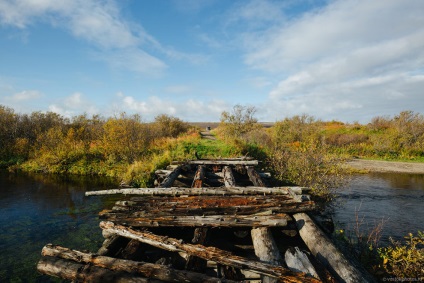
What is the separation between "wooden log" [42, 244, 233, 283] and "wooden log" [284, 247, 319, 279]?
120 cm

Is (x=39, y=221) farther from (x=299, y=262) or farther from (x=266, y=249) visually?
(x=299, y=262)

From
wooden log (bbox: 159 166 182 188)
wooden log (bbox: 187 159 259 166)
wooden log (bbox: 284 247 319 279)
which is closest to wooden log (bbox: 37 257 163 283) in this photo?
wooden log (bbox: 284 247 319 279)

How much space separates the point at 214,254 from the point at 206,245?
0.95 m

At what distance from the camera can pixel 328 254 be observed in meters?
4.00

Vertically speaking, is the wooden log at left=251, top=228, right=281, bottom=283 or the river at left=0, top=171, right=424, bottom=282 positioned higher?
the wooden log at left=251, top=228, right=281, bottom=283

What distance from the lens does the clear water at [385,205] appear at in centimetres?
970

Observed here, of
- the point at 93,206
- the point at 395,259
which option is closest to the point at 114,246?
the point at 395,259

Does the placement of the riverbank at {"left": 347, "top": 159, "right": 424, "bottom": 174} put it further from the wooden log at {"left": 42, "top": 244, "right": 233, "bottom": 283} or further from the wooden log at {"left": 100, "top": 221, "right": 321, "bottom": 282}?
the wooden log at {"left": 42, "top": 244, "right": 233, "bottom": 283}

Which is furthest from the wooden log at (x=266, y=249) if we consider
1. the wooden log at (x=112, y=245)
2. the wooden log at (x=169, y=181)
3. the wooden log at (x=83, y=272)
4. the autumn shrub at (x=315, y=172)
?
the autumn shrub at (x=315, y=172)

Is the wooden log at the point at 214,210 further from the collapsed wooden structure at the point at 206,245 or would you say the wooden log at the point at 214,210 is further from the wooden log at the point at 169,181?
the wooden log at the point at 169,181

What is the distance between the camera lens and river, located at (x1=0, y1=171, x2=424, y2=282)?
802 cm

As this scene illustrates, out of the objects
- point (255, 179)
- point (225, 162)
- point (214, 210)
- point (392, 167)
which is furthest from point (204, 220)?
point (392, 167)

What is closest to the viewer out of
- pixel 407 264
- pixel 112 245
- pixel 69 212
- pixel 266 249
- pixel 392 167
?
pixel 266 249

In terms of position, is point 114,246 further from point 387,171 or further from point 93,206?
point 387,171
